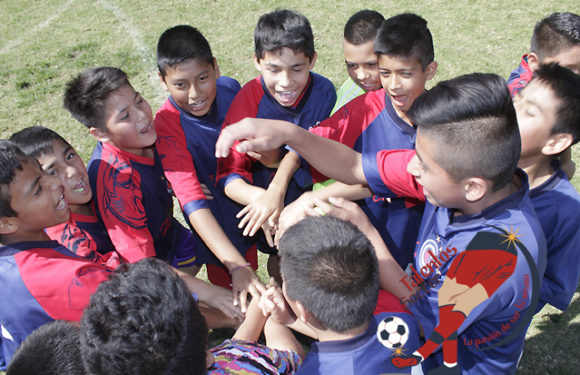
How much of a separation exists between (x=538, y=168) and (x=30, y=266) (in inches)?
97.8

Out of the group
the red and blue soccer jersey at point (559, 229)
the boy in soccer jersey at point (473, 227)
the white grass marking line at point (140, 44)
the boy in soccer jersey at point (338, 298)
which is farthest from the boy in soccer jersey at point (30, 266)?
the white grass marking line at point (140, 44)

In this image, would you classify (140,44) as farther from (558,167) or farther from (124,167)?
(558,167)

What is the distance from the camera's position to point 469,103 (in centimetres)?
174

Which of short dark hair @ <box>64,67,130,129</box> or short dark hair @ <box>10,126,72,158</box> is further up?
short dark hair @ <box>64,67,130,129</box>

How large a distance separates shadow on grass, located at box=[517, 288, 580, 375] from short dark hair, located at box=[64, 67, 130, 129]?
3.24m

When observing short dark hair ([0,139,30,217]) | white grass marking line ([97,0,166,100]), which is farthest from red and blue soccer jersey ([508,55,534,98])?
white grass marking line ([97,0,166,100])

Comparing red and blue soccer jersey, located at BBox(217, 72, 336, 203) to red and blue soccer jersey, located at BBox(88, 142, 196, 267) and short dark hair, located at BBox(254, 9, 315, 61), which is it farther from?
red and blue soccer jersey, located at BBox(88, 142, 196, 267)

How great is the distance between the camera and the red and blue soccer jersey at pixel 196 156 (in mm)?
2736

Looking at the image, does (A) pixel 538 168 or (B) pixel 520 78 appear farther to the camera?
(B) pixel 520 78

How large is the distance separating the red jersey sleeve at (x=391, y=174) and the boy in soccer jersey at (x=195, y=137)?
922 mm

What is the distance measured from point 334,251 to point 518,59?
5.79m

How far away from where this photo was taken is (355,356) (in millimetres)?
1567

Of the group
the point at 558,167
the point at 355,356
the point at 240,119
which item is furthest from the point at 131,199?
the point at 558,167

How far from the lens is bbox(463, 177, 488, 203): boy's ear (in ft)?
5.68
